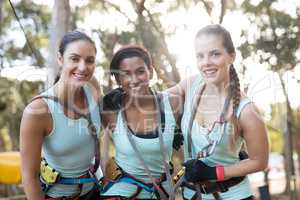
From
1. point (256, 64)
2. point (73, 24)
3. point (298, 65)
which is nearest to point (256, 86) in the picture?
point (256, 64)

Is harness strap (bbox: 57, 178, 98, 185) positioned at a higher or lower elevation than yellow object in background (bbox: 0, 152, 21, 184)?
higher

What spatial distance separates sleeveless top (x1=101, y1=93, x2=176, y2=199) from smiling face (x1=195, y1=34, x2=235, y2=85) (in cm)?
42

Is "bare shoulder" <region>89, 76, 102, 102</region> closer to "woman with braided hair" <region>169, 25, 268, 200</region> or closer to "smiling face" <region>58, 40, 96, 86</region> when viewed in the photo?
"smiling face" <region>58, 40, 96, 86</region>

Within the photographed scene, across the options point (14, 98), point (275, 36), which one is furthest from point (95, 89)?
point (14, 98)

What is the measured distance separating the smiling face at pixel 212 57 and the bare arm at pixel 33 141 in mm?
988

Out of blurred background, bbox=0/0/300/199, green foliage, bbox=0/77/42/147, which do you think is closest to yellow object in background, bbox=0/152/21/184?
blurred background, bbox=0/0/300/199

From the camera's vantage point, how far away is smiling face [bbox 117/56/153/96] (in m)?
3.03

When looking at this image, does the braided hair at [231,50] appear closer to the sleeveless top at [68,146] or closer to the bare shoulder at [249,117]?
the bare shoulder at [249,117]

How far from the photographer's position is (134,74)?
119 inches

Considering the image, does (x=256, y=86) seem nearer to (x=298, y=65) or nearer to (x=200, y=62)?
(x=298, y=65)

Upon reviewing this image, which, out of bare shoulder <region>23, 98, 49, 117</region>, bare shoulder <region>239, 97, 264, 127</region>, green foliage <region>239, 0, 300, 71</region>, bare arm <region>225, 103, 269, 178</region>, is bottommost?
bare arm <region>225, 103, 269, 178</region>

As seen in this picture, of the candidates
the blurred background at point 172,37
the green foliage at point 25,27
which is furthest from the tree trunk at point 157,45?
the green foliage at point 25,27

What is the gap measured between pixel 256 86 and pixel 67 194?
4537 millimetres

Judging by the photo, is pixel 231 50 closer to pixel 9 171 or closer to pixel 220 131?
pixel 220 131
